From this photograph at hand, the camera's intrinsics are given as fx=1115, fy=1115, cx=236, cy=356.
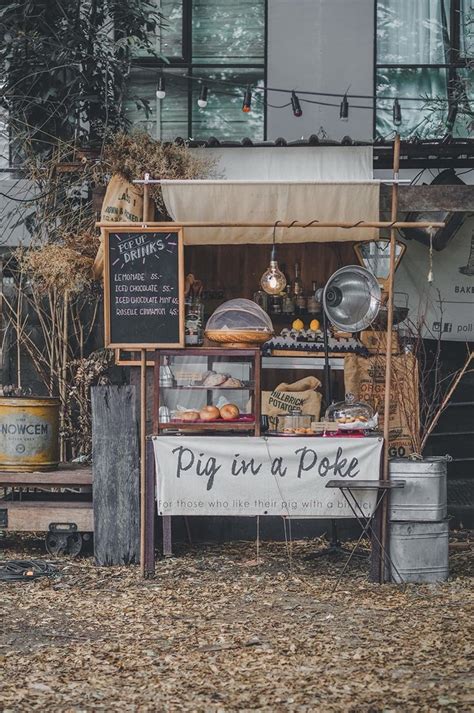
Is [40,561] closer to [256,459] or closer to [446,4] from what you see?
[256,459]

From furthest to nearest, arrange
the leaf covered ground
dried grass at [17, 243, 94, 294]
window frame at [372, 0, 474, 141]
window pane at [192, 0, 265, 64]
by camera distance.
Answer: window pane at [192, 0, 265, 64]
window frame at [372, 0, 474, 141]
dried grass at [17, 243, 94, 294]
the leaf covered ground

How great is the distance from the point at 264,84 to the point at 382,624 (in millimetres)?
7278

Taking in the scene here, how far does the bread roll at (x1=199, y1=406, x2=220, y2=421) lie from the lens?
866cm

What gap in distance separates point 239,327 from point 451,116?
4883 millimetres

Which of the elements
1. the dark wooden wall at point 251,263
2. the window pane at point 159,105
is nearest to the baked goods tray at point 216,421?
the dark wooden wall at point 251,263

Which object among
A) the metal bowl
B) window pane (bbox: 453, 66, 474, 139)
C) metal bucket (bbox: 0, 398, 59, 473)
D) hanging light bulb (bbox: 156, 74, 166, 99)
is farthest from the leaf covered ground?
window pane (bbox: 453, 66, 474, 139)

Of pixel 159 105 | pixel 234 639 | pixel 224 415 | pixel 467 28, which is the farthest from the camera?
pixel 467 28

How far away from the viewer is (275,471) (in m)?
8.42

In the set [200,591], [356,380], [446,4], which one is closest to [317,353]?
[356,380]

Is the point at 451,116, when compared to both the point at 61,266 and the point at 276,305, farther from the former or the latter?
the point at 61,266

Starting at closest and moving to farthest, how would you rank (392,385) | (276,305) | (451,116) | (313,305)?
(392,385)
(313,305)
(276,305)
(451,116)

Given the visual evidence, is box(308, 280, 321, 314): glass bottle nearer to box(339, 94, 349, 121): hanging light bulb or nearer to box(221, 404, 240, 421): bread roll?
box(339, 94, 349, 121): hanging light bulb

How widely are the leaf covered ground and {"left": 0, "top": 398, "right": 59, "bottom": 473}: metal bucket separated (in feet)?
2.73

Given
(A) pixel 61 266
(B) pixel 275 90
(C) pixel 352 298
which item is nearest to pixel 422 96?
(B) pixel 275 90
